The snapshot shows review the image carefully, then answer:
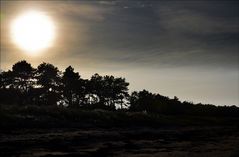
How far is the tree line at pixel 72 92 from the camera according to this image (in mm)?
83875

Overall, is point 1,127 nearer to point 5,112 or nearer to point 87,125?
point 5,112

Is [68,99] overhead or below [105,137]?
overhead

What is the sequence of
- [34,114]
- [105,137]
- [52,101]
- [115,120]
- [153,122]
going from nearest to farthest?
[105,137] < [34,114] < [115,120] < [153,122] < [52,101]

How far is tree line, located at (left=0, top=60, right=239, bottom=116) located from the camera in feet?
275

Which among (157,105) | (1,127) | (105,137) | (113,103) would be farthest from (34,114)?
(113,103)

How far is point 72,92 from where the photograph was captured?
301 ft

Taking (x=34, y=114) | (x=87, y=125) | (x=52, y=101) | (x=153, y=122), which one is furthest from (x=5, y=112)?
(x=52, y=101)

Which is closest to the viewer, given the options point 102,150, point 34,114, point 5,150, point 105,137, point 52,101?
point 5,150

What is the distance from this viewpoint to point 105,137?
36.5 m

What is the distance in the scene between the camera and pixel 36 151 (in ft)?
81.2

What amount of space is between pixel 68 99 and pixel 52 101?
5877 millimetres

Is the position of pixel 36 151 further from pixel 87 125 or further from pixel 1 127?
pixel 87 125

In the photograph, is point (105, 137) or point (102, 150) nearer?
point (102, 150)

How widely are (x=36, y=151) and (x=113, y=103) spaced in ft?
255
